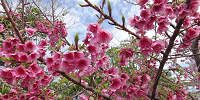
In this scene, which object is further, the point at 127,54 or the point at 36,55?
the point at 127,54

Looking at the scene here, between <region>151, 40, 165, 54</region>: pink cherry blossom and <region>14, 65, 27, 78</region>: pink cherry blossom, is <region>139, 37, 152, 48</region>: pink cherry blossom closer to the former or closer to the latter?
<region>151, 40, 165, 54</region>: pink cherry blossom

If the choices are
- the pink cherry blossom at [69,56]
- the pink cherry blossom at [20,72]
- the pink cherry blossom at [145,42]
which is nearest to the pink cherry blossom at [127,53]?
the pink cherry blossom at [145,42]

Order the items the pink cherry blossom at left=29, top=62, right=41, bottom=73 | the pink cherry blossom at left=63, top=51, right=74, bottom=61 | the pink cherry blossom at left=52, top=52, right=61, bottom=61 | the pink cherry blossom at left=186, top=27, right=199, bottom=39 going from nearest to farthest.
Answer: the pink cherry blossom at left=63, top=51, right=74, bottom=61 < the pink cherry blossom at left=52, top=52, right=61, bottom=61 < the pink cherry blossom at left=29, top=62, right=41, bottom=73 < the pink cherry blossom at left=186, top=27, right=199, bottom=39

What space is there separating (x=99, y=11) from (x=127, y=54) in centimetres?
79

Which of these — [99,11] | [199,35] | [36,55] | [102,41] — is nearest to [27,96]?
[36,55]

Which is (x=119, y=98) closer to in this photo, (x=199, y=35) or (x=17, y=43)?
(x=199, y=35)

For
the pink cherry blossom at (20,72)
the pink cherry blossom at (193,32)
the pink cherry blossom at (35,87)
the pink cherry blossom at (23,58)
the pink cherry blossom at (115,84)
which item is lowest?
the pink cherry blossom at (35,87)

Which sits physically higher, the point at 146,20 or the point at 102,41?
the point at 146,20

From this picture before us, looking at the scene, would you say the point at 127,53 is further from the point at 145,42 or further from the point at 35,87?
the point at 35,87

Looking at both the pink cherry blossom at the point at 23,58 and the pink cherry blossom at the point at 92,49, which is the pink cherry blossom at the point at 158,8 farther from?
the pink cherry blossom at the point at 23,58

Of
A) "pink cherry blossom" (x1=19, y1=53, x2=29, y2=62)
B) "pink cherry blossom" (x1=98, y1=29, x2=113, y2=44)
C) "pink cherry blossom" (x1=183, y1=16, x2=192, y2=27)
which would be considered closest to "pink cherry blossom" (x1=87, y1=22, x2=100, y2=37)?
"pink cherry blossom" (x1=98, y1=29, x2=113, y2=44)

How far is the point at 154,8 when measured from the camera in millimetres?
1199

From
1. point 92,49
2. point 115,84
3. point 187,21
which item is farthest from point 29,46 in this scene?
point 187,21

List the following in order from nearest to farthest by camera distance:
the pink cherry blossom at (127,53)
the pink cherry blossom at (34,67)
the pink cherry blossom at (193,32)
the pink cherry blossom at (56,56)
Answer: the pink cherry blossom at (56,56) → the pink cherry blossom at (34,67) → the pink cherry blossom at (193,32) → the pink cherry blossom at (127,53)
